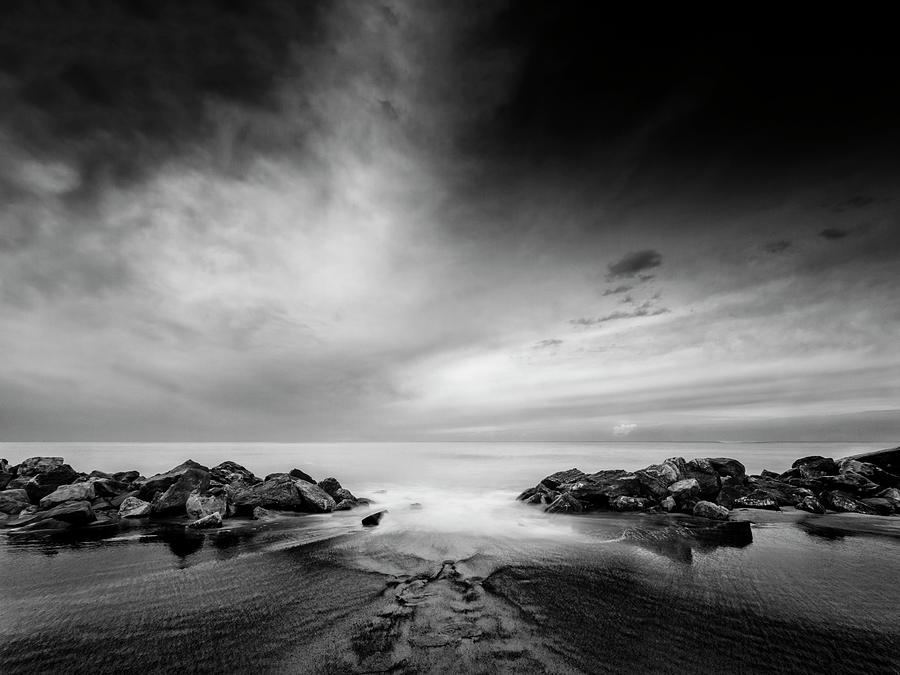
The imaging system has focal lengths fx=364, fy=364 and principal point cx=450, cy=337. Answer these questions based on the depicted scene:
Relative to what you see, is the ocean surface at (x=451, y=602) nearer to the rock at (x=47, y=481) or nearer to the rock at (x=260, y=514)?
the rock at (x=260, y=514)

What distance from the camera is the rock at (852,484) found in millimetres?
20812

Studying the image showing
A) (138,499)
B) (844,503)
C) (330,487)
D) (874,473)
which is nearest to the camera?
(138,499)

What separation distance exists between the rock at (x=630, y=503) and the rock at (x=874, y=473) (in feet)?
45.2

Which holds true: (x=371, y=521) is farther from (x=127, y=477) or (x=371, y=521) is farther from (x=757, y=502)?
(x=757, y=502)

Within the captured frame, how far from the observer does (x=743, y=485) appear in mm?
23453

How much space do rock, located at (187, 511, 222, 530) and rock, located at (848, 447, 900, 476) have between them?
38.5 metres

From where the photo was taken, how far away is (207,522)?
16422mm

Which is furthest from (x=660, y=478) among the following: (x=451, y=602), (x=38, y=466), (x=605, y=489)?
(x=38, y=466)

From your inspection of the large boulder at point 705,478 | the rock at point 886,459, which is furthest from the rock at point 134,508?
the rock at point 886,459

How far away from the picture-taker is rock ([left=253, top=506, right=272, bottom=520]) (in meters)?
18.2

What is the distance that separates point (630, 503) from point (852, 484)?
1364 cm

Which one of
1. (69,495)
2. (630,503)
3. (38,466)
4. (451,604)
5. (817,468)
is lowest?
(630,503)

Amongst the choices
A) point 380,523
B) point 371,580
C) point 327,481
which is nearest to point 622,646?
point 371,580

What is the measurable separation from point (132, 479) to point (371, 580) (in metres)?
24.4
